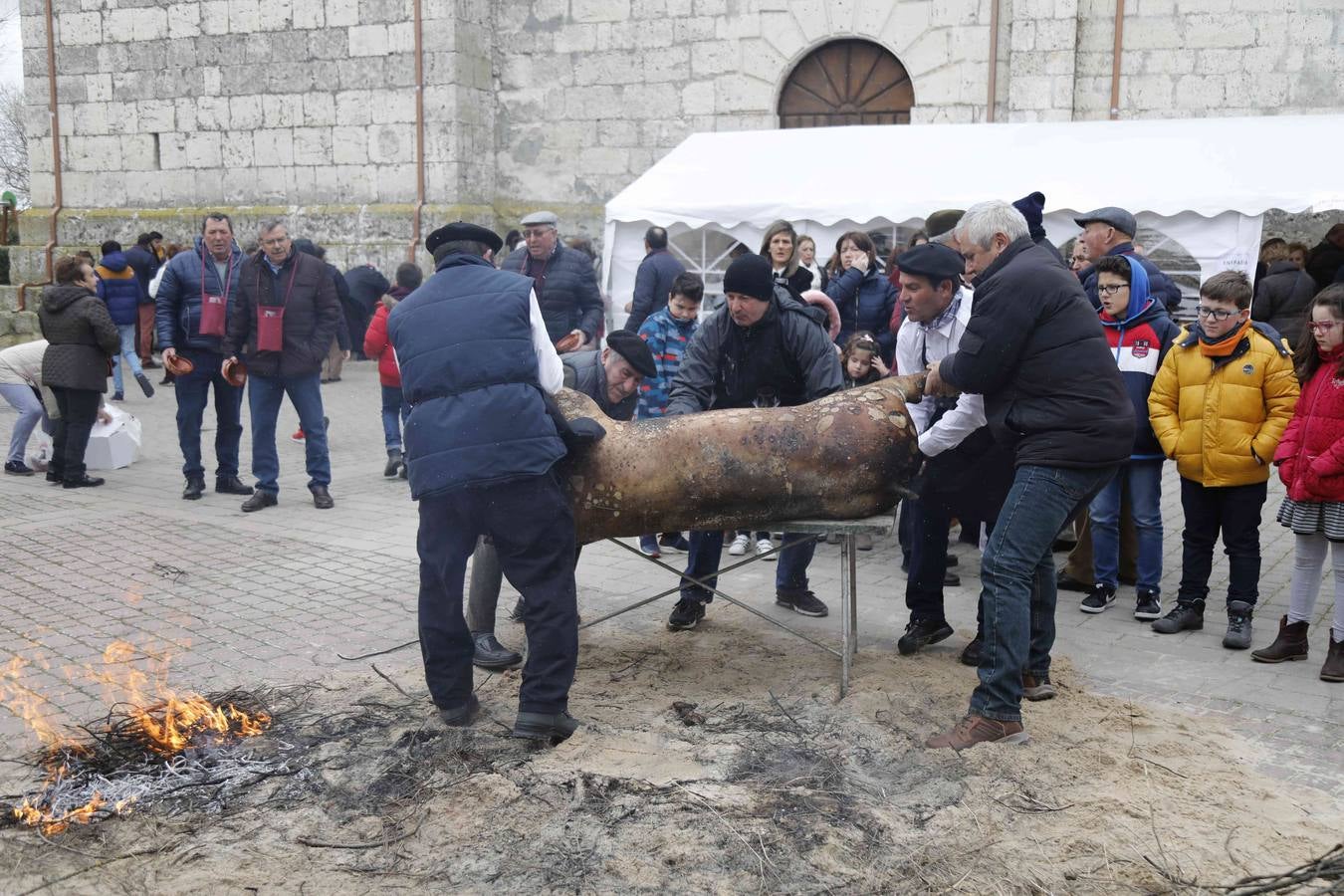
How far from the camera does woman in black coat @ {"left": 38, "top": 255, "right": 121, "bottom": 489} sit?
28.7 feet

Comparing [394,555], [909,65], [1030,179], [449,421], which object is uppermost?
[909,65]

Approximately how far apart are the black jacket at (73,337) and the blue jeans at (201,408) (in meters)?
0.71

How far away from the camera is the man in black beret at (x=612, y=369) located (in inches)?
202

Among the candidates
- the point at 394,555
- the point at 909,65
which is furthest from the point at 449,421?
the point at 909,65

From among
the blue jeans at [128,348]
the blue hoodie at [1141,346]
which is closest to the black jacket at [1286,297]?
the blue hoodie at [1141,346]

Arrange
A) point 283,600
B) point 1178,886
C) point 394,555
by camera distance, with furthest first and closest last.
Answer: point 394,555 < point 283,600 < point 1178,886

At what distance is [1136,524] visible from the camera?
5.91 metres

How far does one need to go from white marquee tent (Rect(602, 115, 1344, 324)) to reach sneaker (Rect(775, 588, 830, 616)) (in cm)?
536

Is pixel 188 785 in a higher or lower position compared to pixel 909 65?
lower

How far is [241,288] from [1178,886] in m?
6.75

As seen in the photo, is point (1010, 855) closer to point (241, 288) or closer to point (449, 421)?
point (449, 421)

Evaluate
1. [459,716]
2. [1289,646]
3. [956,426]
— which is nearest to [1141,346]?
[1289,646]

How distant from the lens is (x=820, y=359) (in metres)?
5.37

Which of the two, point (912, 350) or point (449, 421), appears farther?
point (912, 350)
